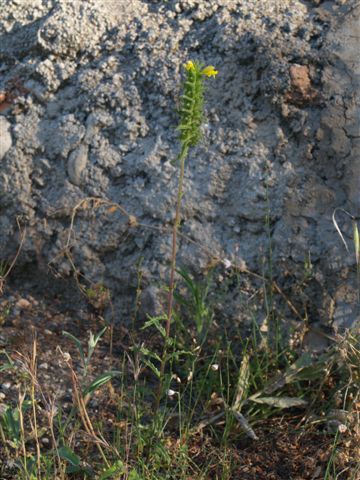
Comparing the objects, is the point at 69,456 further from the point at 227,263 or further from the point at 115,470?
the point at 227,263

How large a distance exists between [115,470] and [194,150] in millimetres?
1342

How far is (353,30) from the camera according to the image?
128 inches

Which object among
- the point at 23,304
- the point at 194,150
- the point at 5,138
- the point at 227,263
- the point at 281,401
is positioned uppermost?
the point at 5,138

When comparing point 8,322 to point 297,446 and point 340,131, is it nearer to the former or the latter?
point 297,446

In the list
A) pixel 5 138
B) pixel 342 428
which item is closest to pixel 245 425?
pixel 342 428

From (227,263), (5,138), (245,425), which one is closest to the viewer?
(245,425)

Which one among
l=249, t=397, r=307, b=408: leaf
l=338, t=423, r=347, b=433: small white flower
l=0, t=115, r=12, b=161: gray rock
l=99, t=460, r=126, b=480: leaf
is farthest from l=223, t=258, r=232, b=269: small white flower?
l=0, t=115, r=12, b=161: gray rock

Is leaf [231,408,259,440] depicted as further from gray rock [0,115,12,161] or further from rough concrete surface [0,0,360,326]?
gray rock [0,115,12,161]

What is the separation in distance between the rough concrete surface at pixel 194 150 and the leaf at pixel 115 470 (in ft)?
2.69

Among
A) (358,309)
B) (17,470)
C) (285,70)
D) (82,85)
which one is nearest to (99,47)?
(82,85)

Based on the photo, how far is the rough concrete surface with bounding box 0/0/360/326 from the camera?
304 centimetres

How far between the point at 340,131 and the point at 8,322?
4.79ft

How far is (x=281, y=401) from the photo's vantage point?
2725 millimetres

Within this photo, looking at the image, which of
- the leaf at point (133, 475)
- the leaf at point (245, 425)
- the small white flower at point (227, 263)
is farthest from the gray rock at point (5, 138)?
the leaf at point (133, 475)
